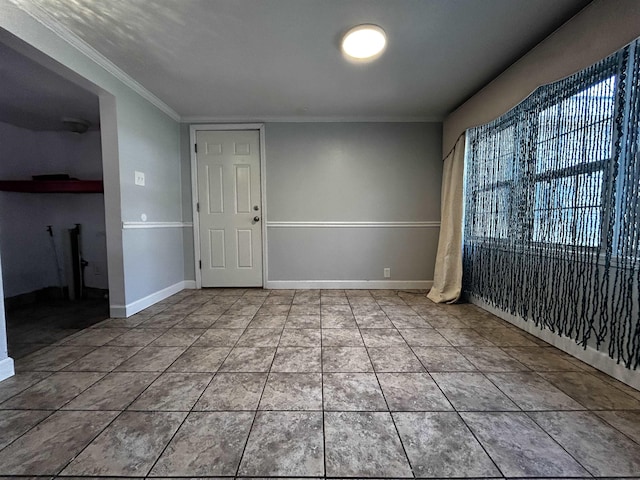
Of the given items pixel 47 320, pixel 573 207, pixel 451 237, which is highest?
pixel 573 207

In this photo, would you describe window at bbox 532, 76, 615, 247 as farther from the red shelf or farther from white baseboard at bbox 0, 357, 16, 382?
the red shelf

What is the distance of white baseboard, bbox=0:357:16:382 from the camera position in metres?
1.42

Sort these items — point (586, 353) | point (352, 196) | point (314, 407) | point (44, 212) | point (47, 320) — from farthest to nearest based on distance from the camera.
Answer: point (352, 196)
point (44, 212)
point (47, 320)
point (586, 353)
point (314, 407)

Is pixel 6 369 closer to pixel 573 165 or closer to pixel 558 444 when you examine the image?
pixel 558 444

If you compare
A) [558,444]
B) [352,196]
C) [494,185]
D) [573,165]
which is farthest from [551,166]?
[352,196]

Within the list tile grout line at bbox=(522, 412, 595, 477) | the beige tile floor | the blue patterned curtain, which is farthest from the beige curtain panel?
tile grout line at bbox=(522, 412, 595, 477)

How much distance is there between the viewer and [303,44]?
6.14ft

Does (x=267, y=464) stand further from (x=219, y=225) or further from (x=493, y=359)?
(x=219, y=225)

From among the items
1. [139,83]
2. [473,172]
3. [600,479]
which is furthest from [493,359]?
[139,83]

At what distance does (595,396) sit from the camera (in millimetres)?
1271

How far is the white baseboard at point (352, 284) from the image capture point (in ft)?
11.0

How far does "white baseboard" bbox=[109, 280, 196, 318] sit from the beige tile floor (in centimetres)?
30

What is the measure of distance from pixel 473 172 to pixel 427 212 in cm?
75

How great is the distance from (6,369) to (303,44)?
8.94 feet
